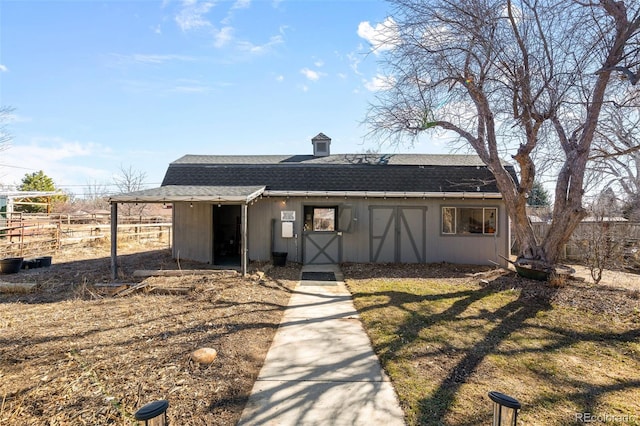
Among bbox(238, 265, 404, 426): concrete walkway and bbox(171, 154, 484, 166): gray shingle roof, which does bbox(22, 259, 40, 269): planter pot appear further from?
bbox(238, 265, 404, 426): concrete walkway

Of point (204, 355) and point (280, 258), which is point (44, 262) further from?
point (204, 355)

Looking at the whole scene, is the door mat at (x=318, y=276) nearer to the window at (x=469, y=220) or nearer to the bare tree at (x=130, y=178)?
the window at (x=469, y=220)

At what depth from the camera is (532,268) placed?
7.88m

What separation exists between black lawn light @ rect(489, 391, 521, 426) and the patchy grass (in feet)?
2.16

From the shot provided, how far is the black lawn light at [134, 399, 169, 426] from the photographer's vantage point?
5.92 ft

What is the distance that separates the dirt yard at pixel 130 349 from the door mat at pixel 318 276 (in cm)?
131

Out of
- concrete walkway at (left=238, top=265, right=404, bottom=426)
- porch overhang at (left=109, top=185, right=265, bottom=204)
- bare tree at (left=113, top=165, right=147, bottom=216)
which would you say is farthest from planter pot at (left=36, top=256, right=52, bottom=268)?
bare tree at (left=113, top=165, right=147, bottom=216)

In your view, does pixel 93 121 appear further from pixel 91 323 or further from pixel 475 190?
pixel 475 190

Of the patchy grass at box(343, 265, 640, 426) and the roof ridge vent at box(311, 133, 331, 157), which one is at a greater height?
the roof ridge vent at box(311, 133, 331, 157)

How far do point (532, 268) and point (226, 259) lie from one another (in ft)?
31.5

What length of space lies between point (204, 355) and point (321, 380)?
4.54 ft

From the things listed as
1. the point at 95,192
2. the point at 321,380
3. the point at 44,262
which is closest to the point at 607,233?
the point at 321,380

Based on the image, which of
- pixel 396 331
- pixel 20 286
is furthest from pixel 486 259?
pixel 20 286

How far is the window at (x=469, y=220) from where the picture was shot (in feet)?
36.2
